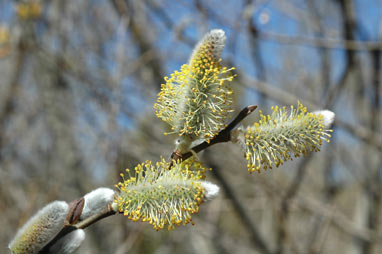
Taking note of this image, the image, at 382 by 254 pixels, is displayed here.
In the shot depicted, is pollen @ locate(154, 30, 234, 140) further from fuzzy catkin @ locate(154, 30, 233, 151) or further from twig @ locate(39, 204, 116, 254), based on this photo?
twig @ locate(39, 204, 116, 254)

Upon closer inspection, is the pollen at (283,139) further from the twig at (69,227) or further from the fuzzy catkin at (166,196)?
the twig at (69,227)

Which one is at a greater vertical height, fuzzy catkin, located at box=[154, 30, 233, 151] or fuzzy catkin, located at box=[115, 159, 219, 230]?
fuzzy catkin, located at box=[154, 30, 233, 151]

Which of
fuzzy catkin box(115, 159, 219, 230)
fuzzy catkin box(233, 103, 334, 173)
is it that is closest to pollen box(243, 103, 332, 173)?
fuzzy catkin box(233, 103, 334, 173)

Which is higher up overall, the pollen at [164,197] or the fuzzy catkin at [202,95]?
the fuzzy catkin at [202,95]

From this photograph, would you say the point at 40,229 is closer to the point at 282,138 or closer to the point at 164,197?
the point at 164,197

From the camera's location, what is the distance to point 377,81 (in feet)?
10.00

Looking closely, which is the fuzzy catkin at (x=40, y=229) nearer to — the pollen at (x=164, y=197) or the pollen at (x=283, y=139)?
the pollen at (x=164, y=197)

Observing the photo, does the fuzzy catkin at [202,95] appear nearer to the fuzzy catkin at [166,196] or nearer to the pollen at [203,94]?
the pollen at [203,94]

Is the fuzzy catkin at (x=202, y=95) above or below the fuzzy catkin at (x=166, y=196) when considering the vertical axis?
above

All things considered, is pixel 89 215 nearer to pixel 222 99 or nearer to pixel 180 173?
pixel 180 173

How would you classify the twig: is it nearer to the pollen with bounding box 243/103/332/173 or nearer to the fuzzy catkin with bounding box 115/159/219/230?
the fuzzy catkin with bounding box 115/159/219/230

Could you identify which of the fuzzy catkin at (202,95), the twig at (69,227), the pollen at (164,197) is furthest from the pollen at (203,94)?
the twig at (69,227)

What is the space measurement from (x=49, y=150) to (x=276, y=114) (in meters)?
3.39

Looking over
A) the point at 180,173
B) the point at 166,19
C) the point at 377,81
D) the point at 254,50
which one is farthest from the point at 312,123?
the point at 377,81
